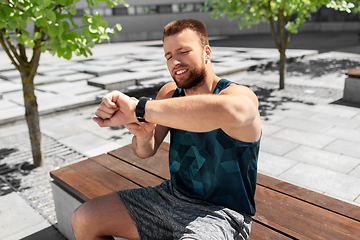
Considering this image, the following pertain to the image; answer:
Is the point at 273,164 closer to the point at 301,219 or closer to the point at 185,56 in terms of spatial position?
the point at 301,219

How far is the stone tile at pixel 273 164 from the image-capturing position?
499cm

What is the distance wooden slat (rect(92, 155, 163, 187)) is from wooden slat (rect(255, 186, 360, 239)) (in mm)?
1027

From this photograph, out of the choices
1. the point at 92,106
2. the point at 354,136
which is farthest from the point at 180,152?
the point at 92,106

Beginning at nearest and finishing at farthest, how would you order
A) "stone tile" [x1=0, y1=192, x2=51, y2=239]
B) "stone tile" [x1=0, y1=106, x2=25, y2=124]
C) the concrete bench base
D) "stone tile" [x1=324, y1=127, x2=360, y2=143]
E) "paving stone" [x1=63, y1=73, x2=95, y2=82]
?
"stone tile" [x1=0, y1=192, x2=51, y2=239], "stone tile" [x1=324, y1=127, x2=360, y2=143], "stone tile" [x1=0, y1=106, x2=25, y2=124], the concrete bench base, "paving stone" [x1=63, y1=73, x2=95, y2=82]

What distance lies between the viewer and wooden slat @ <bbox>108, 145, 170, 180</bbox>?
3.40m

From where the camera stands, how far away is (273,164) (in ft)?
17.1

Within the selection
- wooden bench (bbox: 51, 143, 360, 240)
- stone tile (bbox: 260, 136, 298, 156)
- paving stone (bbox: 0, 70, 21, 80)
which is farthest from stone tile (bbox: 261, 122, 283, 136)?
paving stone (bbox: 0, 70, 21, 80)

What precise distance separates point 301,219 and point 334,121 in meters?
5.11

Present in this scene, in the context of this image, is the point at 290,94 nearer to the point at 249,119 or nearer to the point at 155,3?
the point at 249,119

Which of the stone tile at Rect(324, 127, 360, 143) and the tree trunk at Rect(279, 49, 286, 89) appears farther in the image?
the tree trunk at Rect(279, 49, 286, 89)

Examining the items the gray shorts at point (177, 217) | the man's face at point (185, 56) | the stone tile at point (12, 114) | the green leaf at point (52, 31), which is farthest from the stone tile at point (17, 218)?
the stone tile at point (12, 114)

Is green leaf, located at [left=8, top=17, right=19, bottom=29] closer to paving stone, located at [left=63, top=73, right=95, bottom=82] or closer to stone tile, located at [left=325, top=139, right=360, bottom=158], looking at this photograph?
stone tile, located at [left=325, top=139, right=360, bottom=158]

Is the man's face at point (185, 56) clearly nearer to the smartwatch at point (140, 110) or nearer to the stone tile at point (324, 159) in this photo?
the smartwatch at point (140, 110)

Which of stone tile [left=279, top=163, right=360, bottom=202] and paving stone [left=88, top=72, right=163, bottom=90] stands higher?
paving stone [left=88, top=72, right=163, bottom=90]
